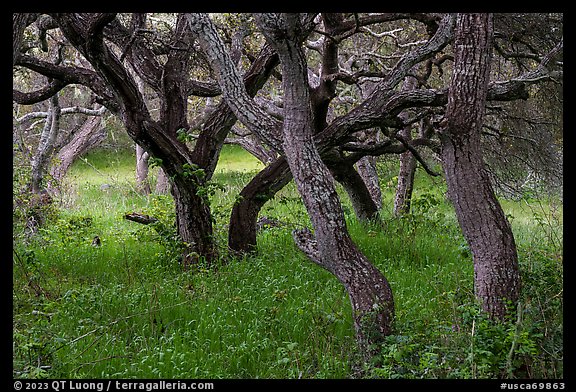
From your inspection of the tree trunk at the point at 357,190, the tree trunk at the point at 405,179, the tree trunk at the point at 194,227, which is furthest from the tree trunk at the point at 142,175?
the tree trunk at the point at 194,227

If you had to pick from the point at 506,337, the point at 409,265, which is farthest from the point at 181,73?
the point at 506,337

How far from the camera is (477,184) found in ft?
18.2

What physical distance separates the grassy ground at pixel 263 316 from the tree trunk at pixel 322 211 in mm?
297

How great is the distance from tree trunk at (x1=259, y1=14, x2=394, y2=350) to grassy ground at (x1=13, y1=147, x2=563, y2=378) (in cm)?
30

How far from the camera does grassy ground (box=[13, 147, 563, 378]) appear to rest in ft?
16.6

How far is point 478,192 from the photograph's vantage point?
554 cm

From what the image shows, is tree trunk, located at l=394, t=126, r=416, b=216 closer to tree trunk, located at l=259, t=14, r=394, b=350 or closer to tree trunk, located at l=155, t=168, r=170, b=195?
tree trunk, located at l=259, t=14, r=394, b=350

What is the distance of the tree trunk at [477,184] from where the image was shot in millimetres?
5457

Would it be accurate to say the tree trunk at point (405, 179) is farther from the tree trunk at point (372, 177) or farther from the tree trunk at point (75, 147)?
the tree trunk at point (75, 147)

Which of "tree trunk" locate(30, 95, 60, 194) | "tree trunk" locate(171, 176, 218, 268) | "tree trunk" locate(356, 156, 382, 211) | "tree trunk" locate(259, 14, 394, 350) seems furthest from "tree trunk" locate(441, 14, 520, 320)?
"tree trunk" locate(30, 95, 60, 194)

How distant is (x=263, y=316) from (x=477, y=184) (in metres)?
2.59

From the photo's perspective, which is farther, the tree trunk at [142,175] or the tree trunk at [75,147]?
the tree trunk at [142,175]
